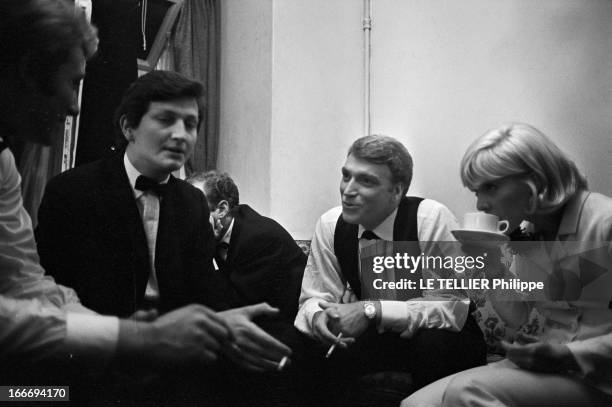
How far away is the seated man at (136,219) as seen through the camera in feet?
2.90

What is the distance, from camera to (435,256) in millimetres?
1108

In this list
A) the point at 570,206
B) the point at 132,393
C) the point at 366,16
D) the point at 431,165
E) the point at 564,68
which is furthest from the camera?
the point at 366,16

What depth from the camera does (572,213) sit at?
951 mm

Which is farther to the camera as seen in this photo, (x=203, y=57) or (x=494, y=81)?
(x=203, y=57)

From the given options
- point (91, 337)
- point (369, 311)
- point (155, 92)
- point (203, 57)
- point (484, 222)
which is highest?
point (203, 57)

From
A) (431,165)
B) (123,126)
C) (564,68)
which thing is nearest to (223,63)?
(431,165)

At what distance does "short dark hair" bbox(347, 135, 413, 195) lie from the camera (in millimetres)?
1271

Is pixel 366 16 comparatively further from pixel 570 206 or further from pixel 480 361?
pixel 480 361

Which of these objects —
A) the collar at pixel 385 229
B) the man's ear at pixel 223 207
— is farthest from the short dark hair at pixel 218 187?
the collar at pixel 385 229

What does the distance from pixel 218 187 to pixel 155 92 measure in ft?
2.80

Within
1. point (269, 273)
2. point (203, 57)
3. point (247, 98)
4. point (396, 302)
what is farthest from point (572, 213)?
point (203, 57)

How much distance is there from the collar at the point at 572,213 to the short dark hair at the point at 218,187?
107 cm

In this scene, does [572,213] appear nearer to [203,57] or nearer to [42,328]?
[42,328]

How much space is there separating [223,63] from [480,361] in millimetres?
1315
